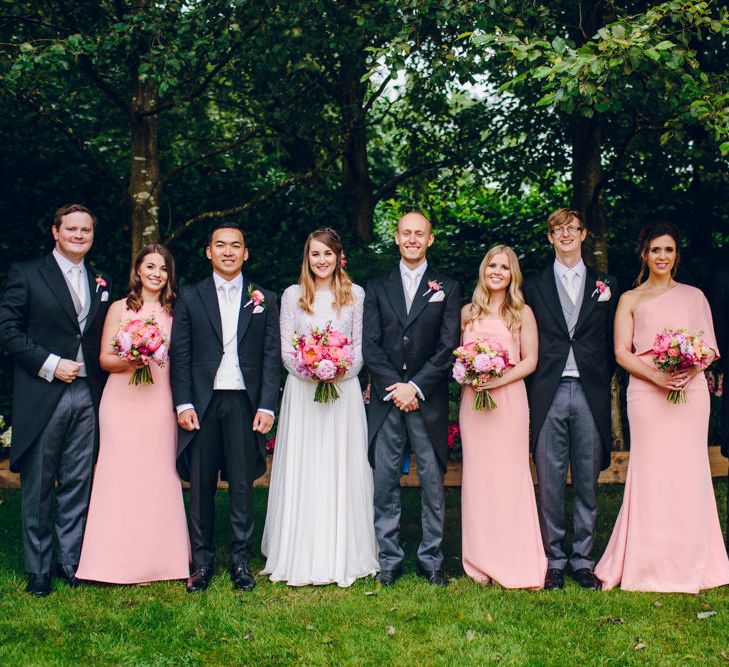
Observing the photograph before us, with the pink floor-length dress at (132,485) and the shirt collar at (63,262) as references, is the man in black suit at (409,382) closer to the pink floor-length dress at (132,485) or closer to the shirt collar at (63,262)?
the pink floor-length dress at (132,485)

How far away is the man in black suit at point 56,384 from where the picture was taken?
5.76 metres

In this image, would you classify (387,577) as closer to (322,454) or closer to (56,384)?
(322,454)

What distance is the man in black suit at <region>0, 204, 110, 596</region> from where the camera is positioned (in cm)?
576

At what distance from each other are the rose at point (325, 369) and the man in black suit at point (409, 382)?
1.42 feet

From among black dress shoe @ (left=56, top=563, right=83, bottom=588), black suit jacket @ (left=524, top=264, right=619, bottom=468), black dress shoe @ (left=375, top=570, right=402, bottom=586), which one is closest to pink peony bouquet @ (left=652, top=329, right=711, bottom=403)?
black suit jacket @ (left=524, top=264, right=619, bottom=468)

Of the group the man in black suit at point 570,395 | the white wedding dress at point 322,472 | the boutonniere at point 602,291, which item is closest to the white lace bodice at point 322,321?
the white wedding dress at point 322,472

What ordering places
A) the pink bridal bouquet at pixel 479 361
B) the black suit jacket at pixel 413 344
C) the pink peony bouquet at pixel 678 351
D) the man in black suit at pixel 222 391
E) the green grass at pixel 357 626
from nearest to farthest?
the green grass at pixel 357 626
the pink peony bouquet at pixel 678 351
the pink bridal bouquet at pixel 479 361
the man in black suit at pixel 222 391
the black suit jacket at pixel 413 344

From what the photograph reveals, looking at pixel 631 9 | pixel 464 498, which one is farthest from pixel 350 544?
pixel 631 9

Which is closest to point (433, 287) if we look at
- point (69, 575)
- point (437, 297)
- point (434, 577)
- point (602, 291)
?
point (437, 297)

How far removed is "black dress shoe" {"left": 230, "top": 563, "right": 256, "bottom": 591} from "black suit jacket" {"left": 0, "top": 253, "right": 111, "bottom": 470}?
65.0 inches

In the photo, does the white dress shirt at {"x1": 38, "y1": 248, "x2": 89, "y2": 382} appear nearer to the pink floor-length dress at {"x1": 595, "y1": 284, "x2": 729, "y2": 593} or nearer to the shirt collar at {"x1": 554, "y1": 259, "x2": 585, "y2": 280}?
the shirt collar at {"x1": 554, "y1": 259, "x2": 585, "y2": 280}

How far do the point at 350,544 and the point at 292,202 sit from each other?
5.55 m

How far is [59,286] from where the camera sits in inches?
231

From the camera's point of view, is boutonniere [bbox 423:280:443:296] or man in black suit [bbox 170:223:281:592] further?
boutonniere [bbox 423:280:443:296]
